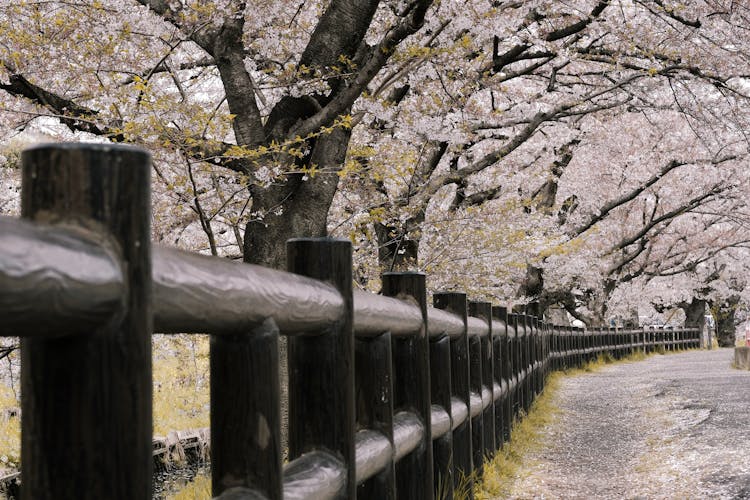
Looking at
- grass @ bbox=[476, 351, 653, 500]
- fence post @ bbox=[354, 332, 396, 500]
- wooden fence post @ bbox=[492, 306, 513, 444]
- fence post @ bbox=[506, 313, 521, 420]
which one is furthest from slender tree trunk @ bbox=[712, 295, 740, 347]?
fence post @ bbox=[354, 332, 396, 500]

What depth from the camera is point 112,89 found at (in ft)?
20.2

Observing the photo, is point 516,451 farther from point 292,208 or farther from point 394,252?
point 394,252

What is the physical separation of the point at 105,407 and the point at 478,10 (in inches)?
303

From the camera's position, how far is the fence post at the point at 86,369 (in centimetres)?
105

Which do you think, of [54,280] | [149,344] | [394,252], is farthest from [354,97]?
[54,280]

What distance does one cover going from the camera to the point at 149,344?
3.83 feet

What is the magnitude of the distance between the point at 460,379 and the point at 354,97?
250 centimetres

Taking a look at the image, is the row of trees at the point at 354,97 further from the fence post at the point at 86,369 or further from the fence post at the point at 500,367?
the fence post at the point at 86,369

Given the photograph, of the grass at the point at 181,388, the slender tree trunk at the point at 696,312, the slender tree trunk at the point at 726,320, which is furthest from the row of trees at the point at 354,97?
the slender tree trunk at the point at 726,320

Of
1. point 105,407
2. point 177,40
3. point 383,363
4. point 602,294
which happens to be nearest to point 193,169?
point 177,40

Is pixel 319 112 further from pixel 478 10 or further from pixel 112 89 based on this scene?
pixel 478 10

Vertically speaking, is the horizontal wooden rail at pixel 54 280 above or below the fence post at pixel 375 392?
above

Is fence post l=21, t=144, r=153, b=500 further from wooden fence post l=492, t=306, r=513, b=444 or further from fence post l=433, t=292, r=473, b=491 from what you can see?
wooden fence post l=492, t=306, r=513, b=444

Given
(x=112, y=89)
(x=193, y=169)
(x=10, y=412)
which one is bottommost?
(x=10, y=412)
